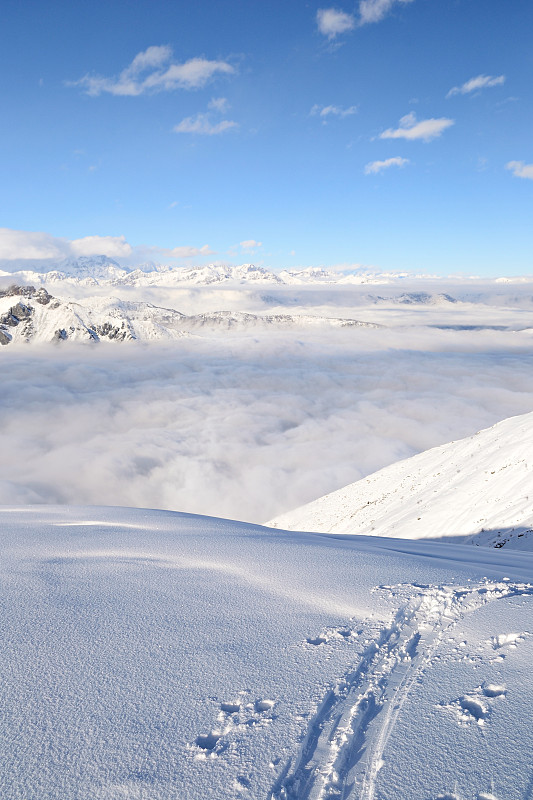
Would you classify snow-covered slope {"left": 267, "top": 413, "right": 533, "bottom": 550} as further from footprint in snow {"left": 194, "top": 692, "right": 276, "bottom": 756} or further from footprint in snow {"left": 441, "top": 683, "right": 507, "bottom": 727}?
footprint in snow {"left": 194, "top": 692, "right": 276, "bottom": 756}

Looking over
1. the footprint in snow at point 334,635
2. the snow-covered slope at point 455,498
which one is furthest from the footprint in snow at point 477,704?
the snow-covered slope at point 455,498

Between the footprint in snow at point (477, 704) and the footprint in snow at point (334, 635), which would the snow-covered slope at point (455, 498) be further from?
the footprint in snow at point (477, 704)

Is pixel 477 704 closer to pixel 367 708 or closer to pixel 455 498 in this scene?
pixel 367 708

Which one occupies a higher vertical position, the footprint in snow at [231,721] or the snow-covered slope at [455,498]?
the footprint in snow at [231,721]

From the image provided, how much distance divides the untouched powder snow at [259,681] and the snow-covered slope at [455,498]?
43.1ft

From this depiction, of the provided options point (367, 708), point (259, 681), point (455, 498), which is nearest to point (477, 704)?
point (367, 708)

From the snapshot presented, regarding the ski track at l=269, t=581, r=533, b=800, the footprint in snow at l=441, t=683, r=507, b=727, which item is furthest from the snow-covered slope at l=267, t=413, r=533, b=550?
the footprint in snow at l=441, t=683, r=507, b=727

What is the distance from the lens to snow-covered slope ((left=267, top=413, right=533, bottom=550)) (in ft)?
59.2

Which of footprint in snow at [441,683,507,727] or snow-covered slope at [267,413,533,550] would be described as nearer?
Result: footprint in snow at [441,683,507,727]

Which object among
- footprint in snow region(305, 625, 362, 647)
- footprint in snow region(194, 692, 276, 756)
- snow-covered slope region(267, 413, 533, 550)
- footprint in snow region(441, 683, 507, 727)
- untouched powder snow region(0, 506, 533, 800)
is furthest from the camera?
snow-covered slope region(267, 413, 533, 550)

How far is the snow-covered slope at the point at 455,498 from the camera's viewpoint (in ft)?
59.2

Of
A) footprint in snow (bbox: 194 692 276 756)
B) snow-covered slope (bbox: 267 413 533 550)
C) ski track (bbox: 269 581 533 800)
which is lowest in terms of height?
snow-covered slope (bbox: 267 413 533 550)

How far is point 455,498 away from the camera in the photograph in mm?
22297

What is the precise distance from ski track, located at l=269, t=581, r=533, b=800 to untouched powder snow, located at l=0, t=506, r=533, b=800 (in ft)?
0.04
